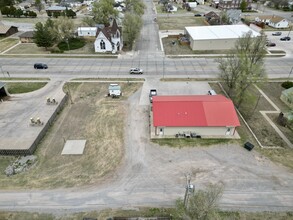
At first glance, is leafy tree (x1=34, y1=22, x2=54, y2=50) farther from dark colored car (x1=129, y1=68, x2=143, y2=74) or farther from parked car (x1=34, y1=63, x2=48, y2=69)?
dark colored car (x1=129, y1=68, x2=143, y2=74)

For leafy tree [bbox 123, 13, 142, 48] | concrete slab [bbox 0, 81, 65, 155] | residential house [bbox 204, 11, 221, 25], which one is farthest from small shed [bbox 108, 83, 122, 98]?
residential house [bbox 204, 11, 221, 25]

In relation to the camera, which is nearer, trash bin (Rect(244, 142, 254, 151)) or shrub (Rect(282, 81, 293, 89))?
trash bin (Rect(244, 142, 254, 151))

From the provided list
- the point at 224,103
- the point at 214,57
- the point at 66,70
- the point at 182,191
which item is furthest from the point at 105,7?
the point at 182,191

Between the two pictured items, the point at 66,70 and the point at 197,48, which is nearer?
the point at 66,70

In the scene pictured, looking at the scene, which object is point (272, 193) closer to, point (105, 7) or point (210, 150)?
point (210, 150)

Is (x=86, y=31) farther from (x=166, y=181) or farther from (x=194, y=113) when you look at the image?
(x=166, y=181)

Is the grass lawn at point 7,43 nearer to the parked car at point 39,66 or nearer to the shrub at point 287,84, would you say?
the parked car at point 39,66

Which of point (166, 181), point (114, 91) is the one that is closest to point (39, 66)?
point (114, 91)
